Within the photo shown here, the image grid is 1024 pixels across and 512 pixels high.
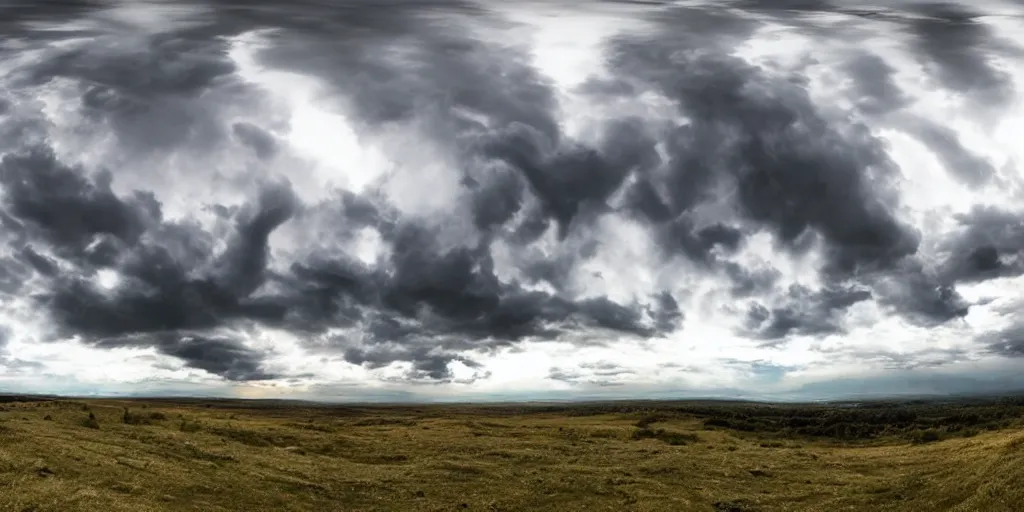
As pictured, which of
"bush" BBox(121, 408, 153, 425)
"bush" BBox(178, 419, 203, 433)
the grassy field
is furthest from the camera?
"bush" BBox(178, 419, 203, 433)

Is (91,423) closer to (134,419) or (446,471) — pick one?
(134,419)

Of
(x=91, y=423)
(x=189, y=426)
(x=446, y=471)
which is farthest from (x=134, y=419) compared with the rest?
(x=446, y=471)

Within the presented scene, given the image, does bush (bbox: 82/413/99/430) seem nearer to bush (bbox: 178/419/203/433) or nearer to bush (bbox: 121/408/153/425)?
bush (bbox: 121/408/153/425)

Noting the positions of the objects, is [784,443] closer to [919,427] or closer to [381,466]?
[919,427]

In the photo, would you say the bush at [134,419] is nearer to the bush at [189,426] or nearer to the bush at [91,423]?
the bush at [189,426]

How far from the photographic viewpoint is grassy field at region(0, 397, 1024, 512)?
109ft

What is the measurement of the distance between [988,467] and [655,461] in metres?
22.1

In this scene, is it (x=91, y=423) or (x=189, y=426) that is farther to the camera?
(x=189, y=426)

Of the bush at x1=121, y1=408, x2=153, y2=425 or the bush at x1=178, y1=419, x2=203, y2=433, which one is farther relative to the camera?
the bush at x1=178, y1=419, x2=203, y2=433

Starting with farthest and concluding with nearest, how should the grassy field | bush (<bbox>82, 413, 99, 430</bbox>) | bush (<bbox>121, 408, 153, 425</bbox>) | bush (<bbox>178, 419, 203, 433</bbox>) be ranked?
bush (<bbox>178, 419, 203, 433</bbox>), bush (<bbox>121, 408, 153, 425</bbox>), bush (<bbox>82, 413, 99, 430</bbox>), the grassy field

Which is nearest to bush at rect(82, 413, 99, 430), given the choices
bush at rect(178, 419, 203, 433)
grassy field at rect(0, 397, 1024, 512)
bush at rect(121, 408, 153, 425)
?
grassy field at rect(0, 397, 1024, 512)

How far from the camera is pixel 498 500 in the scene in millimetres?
39062

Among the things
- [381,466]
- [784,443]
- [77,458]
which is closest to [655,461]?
[381,466]

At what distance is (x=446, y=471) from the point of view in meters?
45.9
